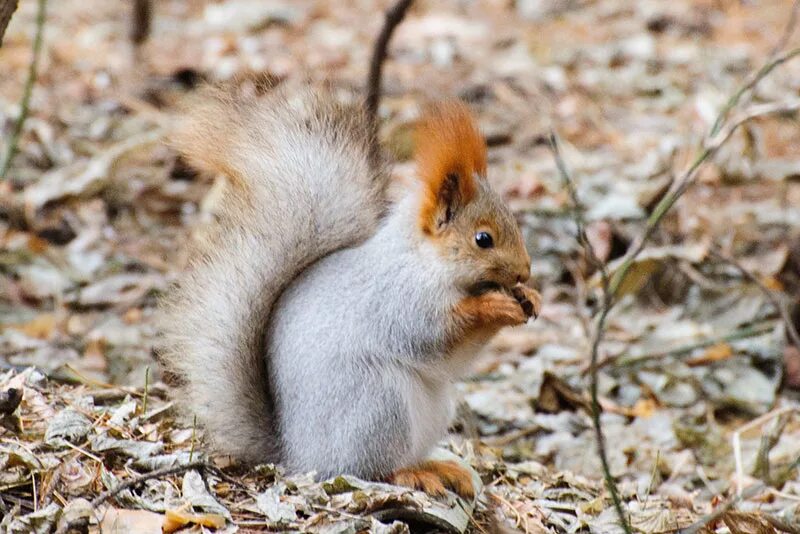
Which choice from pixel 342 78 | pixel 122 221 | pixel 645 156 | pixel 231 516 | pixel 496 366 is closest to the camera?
pixel 231 516

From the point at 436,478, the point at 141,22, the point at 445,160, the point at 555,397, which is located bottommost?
the point at 555,397

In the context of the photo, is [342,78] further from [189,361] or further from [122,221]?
[189,361]

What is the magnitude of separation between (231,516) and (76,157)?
2.75 metres

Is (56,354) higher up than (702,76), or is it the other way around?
(702,76)

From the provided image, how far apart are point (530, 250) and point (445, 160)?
6.00ft

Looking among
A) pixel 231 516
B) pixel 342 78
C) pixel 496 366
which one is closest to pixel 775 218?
pixel 496 366

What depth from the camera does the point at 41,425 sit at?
2125mm

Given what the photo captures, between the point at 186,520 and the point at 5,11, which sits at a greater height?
the point at 5,11

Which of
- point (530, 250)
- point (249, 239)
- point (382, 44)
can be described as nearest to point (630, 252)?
point (249, 239)

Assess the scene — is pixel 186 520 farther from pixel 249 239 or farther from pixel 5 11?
pixel 5 11

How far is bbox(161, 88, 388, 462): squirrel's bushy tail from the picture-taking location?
2.08 meters

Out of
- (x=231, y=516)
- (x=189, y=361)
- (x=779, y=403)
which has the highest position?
(x=189, y=361)

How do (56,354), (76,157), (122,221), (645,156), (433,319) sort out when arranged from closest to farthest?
(433,319)
(56,354)
(122,221)
(76,157)
(645,156)

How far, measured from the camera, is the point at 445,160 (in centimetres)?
207
